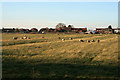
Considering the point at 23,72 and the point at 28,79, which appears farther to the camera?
the point at 23,72

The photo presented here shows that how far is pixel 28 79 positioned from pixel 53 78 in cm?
161

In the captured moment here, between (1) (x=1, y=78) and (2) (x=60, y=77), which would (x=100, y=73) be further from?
(1) (x=1, y=78)

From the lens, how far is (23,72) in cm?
1052

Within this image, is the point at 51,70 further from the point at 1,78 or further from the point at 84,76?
the point at 1,78

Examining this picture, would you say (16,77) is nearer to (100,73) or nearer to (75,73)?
(75,73)

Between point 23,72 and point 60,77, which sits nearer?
point 60,77

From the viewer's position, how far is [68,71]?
1085 centimetres

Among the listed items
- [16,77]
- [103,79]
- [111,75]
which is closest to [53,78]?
[16,77]

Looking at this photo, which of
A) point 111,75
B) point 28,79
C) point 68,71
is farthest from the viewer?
point 68,71

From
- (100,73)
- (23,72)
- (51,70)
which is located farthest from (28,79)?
(100,73)

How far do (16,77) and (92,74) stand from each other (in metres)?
5.25

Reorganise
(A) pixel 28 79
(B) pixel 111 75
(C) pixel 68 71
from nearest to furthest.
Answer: (A) pixel 28 79, (B) pixel 111 75, (C) pixel 68 71

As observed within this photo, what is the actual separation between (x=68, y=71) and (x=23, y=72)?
3.35 meters

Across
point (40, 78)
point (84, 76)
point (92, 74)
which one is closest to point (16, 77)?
point (40, 78)
